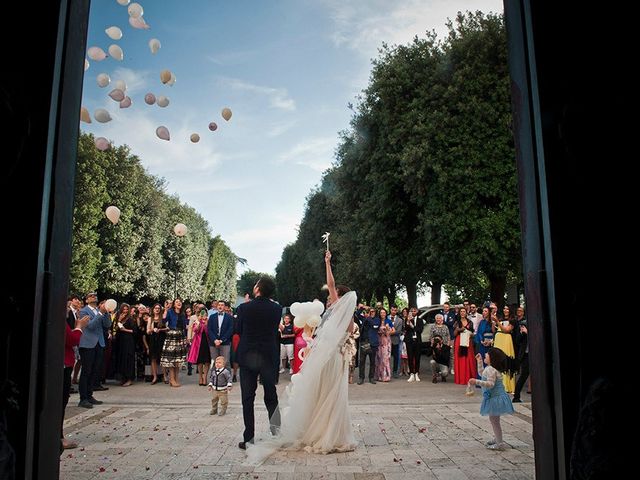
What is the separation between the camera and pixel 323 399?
7496 millimetres

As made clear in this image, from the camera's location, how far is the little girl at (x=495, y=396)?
733 cm

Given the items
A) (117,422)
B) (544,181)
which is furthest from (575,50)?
(117,422)

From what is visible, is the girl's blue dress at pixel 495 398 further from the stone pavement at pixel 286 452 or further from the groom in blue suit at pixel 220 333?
the groom in blue suit at pixel 220 333

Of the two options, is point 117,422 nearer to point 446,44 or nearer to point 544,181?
point 544,181

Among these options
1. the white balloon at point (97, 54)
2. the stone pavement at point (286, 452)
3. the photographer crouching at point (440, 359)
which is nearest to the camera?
the stone pavement at point (286, 452)

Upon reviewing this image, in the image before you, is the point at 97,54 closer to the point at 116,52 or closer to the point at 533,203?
the point at 116,52

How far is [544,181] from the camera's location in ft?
6.88

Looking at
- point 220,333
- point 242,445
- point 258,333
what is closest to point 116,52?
point 258,333

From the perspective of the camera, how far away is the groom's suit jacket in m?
7.38

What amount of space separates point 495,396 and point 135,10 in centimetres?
703

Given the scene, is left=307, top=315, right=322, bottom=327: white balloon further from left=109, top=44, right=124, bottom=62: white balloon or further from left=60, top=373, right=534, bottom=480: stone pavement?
left=109, top=44, right=124, bottom=62: white balloon

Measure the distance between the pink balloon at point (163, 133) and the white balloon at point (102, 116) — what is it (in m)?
1.40

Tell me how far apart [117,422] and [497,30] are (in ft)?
65.3

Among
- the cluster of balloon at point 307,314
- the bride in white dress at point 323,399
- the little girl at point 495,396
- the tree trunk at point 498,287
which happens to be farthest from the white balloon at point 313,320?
the tree trunk at point 498,287
